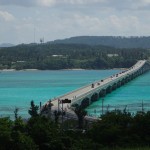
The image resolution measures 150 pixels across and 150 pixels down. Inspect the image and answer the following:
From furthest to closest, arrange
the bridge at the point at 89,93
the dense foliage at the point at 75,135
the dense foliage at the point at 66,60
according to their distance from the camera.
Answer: the dense foliage at the point at 66,60 → the bridge at the point at 89,93 → the dense foliage at the point at 75,135

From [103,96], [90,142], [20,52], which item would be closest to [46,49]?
[20,52]

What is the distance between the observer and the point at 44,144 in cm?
2108

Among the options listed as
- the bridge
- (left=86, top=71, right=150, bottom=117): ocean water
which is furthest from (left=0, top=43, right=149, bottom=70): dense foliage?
(left=86, top=71, right=150, bottom=117): ocean water

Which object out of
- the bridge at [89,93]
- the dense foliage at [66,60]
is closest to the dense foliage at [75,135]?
the bridge at [89,93]

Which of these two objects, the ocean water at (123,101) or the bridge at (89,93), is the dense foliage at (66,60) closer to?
the bridge at (89,93)

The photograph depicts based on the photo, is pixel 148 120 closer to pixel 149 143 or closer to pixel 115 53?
pixel 149 143

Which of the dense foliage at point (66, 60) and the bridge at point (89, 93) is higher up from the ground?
the dense foliage at point (66, 60)

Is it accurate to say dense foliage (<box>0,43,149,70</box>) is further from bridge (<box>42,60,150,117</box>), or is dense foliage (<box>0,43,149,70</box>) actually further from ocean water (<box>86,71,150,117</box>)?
ocean water (<box>86,71,150,117</box>)

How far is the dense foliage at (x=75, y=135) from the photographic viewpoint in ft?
65.0

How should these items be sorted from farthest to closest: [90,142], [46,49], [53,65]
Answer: [46,49] → [53,65] → [90,142]

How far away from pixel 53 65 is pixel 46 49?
33.3m

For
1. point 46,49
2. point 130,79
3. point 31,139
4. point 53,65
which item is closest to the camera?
point 31,139

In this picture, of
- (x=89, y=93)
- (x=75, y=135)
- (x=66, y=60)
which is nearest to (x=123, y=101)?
(x=89, y=93)

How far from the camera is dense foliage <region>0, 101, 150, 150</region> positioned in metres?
19.8
